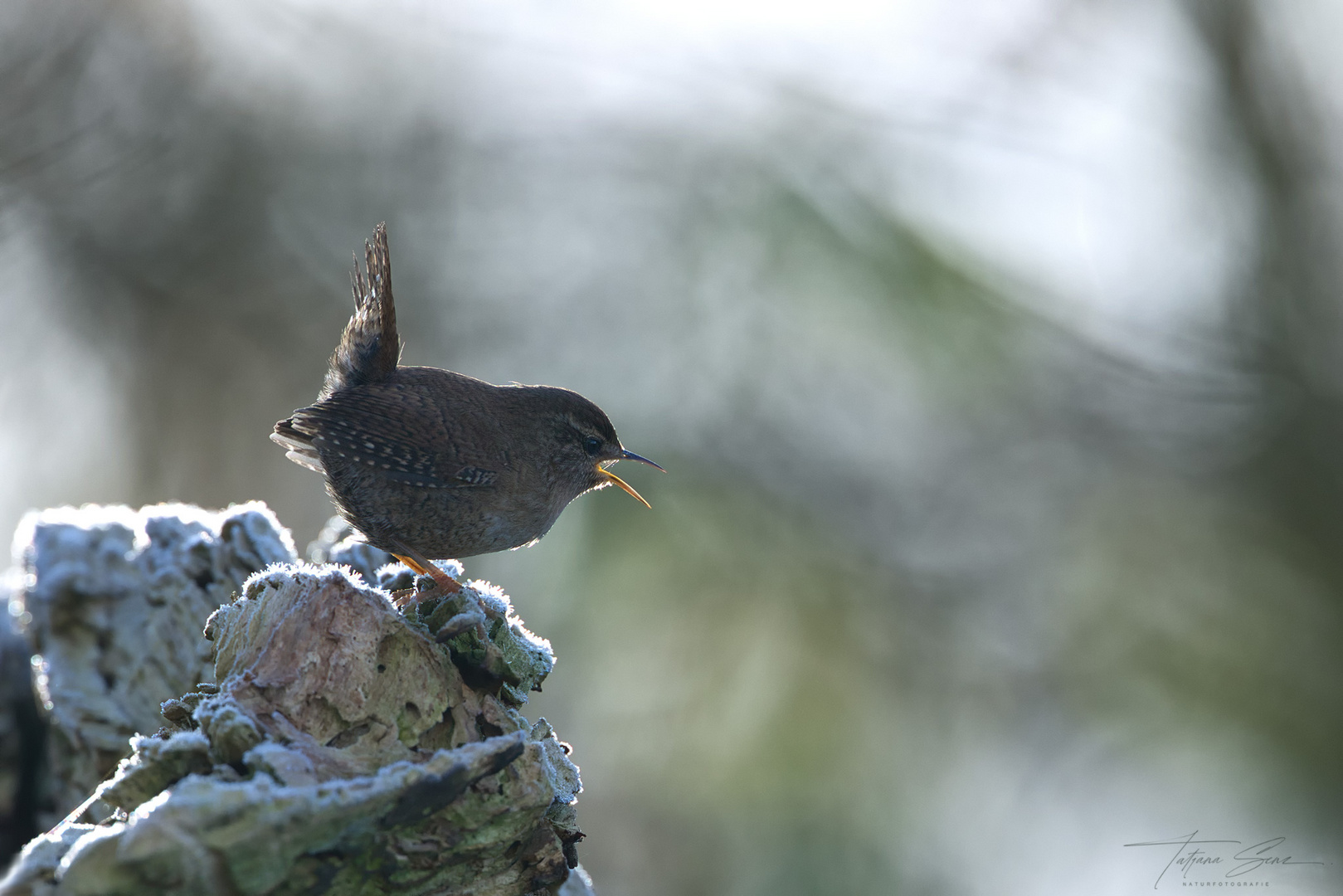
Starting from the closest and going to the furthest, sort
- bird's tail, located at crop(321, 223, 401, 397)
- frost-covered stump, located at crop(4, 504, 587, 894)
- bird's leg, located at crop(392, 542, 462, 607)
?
frost-covered stump, located at crop(4, 504, 587, 894), bird's leg, located at crop(392, 542, 462, 607), bird's tail, located at crop(321, 223, 401, 397)

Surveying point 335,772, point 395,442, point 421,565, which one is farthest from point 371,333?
point 335,772

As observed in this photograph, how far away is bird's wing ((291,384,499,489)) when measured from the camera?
9.04ft

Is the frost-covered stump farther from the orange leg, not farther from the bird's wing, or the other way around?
the bird's wing

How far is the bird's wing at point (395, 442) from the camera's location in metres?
2.76

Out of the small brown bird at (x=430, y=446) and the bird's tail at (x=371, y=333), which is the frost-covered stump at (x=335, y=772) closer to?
the small brown bird at (x=430, y=446)

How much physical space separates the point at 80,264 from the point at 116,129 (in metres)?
0.83

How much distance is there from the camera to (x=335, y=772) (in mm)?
1623

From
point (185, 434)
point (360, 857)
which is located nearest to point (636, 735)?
point (185, 434)

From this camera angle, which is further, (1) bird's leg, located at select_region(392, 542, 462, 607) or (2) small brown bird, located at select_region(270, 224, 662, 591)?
(2) small brown bird, located at select_region(270, 224, 662, 591)

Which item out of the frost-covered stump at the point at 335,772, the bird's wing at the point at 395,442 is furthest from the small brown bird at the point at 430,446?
the frost-covered stump at the point at 335,772

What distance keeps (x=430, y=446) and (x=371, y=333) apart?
0.53m

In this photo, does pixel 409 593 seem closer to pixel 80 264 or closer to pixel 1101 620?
pixel 80 264

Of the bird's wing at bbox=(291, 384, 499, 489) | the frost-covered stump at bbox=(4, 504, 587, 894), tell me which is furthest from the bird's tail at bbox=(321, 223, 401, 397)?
the frost-covered stump at bbox=(4, 504, 587, 894)

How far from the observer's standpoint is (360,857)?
60.3 inches
